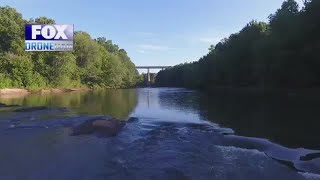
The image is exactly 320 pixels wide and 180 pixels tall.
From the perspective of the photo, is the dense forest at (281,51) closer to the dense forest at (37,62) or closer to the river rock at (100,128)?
the dense forest at (37,62)

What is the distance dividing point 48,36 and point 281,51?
1654 inches

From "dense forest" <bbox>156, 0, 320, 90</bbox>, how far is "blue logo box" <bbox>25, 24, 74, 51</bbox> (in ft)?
124

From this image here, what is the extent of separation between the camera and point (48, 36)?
73.4 meters

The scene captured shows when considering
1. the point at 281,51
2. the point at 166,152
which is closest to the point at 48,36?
the point at 281,51

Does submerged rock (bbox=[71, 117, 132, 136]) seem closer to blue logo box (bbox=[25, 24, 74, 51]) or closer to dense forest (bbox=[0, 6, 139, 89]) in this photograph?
blue logo box (bbox=[25, 24, 74, 51])

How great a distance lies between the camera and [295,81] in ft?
234

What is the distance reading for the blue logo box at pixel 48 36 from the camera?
71.2 metres

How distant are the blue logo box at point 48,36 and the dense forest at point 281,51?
37.7 metres

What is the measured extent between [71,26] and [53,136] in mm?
54371

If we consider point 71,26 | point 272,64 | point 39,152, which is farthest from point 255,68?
point 39,152

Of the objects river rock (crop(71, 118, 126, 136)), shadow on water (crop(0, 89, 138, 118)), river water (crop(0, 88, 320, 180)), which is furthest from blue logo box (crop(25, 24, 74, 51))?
river rock (crop(71, 118, 126, 136))

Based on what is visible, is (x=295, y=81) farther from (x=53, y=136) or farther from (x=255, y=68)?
(x=53, y=136)

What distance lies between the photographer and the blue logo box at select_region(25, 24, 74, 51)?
7119 cm

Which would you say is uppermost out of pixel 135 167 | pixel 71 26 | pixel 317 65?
pixel 71 26
